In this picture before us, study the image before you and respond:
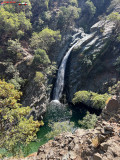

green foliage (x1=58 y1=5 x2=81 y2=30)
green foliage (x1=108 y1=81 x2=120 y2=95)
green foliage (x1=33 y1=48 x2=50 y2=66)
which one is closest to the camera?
green foliage (x1=108 y1=81 x2=120 y2=95)

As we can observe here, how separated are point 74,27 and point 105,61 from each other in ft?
69.5

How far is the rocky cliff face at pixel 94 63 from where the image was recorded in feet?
102

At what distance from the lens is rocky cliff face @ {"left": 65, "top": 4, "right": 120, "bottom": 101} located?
3095cm

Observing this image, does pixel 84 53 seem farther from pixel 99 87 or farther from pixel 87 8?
pixel 87 8

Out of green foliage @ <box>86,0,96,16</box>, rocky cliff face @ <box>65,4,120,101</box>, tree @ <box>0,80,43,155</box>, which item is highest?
green foliage @ <box>86,0,96,16</box>

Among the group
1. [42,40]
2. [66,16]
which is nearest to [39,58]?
[42,40]

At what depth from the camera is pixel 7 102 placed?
1129 cm

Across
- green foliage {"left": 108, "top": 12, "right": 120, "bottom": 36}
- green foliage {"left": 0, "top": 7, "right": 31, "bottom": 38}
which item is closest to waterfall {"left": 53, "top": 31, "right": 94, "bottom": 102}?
green foliage {"left": 108, "top": 12, "right": 120, "bottom": 36}

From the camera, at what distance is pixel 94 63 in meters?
31.6

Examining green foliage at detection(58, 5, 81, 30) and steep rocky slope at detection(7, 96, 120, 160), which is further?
green foliage at detection(58, 5, 81, 30)

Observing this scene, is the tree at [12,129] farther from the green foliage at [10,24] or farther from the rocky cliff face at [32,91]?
the green foliage at [10,24]

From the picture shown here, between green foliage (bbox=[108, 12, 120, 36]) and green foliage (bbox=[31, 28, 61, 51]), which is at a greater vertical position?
green foliage (bbox=[108, 12, 120, 36])

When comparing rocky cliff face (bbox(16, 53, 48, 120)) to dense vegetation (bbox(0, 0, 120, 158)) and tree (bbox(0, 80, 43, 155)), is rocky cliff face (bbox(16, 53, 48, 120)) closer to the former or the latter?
dense vegetation (bbox(0, 0, 120, 158))

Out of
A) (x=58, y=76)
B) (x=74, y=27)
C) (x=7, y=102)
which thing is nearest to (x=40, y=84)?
(x=58, y=76)
